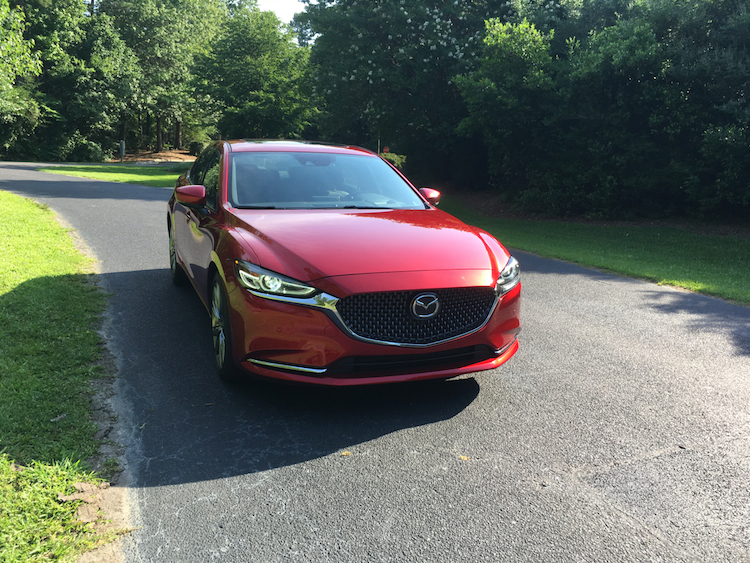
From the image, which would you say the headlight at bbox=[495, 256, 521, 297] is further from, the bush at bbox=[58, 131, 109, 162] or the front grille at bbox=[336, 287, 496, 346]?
the bush at bbox=[58, 131, 109, 162]

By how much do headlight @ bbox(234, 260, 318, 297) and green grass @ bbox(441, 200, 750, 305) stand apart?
629 cm

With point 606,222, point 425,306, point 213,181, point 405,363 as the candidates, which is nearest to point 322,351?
point 405,363

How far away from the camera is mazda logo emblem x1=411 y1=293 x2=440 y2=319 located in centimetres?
380

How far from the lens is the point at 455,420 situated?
3.94m

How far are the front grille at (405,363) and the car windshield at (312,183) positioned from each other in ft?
5.49

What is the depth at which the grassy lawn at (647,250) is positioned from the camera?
941 cm

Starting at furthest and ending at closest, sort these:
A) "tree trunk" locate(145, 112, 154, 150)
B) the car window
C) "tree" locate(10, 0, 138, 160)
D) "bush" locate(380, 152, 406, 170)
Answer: "tree trunk" locate(145, 112, 154, 150) < "tree" locate(10, 0, 138, 160) < "bush" locate(380, 152, 406, 170) < the car window

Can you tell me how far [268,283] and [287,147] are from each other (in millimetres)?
2420

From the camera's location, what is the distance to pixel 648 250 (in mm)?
14047

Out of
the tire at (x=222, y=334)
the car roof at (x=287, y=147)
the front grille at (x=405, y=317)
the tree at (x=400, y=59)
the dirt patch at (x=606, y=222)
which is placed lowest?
the dirt patch at (x=606, y=222)

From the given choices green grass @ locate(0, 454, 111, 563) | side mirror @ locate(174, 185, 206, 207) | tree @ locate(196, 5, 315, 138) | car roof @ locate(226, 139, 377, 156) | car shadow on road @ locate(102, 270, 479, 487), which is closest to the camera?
green grass @ locate(0, 454, 111, 563)

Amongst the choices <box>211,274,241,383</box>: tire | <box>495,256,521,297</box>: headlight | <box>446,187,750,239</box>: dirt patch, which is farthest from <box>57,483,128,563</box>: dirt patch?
<box>446,187,750,239</box>: dirt patch

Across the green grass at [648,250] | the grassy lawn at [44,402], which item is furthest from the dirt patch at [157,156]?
the grassy lawn at [44,402]

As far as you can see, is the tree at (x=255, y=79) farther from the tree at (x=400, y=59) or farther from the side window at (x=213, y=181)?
the side window at (x=213, y=181)
